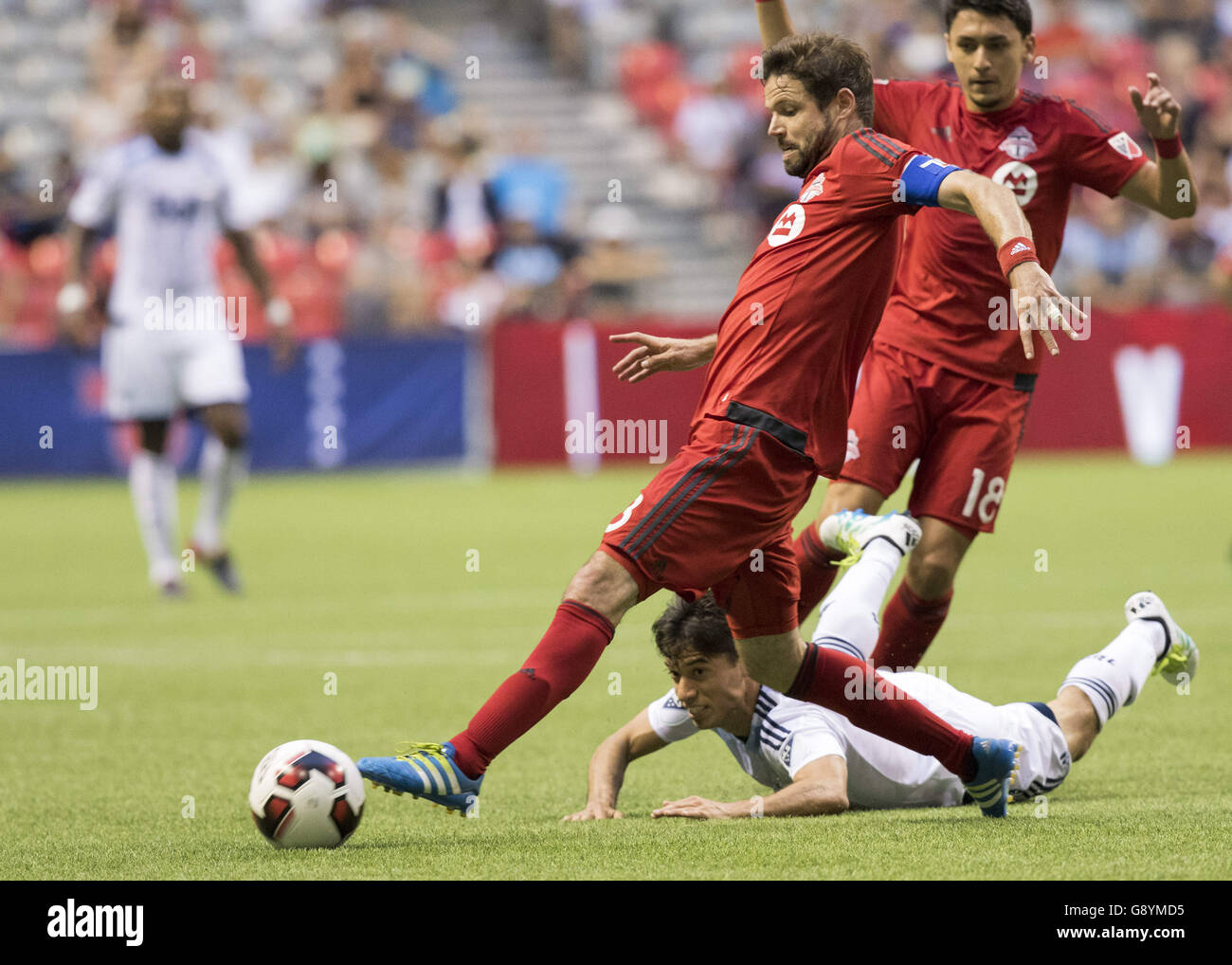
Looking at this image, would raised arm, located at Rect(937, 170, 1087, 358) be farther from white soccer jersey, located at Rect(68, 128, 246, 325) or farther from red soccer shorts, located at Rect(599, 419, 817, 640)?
white soccer jersey, located at Rect(68, 128, 246, 325)

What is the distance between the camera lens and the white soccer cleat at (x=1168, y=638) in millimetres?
6379

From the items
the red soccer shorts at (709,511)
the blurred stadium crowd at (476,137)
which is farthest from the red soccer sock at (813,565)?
the blurred stadium crowd at (476,137)

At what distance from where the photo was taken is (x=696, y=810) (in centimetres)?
533

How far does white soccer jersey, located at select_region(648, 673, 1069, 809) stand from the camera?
5449mm

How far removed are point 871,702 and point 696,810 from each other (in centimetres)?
60

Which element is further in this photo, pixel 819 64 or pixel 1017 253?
pixel 819 64

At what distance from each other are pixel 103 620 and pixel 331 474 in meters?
8.93

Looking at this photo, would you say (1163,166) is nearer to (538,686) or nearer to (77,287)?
(538,686)

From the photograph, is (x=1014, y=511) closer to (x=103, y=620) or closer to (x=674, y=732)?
(x=103, y=620)

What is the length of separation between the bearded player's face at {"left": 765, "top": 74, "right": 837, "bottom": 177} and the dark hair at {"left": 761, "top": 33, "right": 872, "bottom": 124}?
0.02m

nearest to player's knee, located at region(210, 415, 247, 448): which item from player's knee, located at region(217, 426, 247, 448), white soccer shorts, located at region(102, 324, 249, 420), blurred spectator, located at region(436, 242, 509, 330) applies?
player's knee, located at region(217, 426, 247, 448)

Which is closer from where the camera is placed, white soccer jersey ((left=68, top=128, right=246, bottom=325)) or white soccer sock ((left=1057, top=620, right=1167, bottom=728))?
white soccer sock ((left=1057, top=620, right=1167, bottom=728))

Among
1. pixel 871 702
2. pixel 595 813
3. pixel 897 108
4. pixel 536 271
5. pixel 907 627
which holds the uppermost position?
pixel 536 271

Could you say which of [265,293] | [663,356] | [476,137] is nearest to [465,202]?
[476,137]
